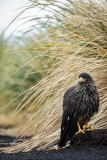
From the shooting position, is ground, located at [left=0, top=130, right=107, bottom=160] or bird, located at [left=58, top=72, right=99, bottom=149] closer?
ground, located at [left=0, top=130, right=107, bottom=160]

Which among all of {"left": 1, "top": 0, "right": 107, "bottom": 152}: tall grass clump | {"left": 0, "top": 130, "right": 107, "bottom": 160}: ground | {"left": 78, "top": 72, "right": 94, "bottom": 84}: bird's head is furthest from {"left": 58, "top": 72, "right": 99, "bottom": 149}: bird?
{"left": 1, "top": 0, "right": 107, "bottom": 152}: tall grass clump

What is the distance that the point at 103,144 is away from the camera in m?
4.96

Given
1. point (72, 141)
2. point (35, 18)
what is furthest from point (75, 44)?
point (72, 141)

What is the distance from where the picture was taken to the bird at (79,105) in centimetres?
481

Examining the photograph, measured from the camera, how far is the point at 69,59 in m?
5.80

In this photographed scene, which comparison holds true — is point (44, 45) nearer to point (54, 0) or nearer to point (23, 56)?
point (54, 0)

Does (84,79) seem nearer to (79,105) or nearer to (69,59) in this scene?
(79,105)

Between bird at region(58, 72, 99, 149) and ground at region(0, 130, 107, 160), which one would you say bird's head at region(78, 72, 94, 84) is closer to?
bird at region(58, 72, 99, 149)

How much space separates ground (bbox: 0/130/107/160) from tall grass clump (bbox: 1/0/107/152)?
0.51 metres

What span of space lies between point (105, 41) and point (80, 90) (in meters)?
1.14

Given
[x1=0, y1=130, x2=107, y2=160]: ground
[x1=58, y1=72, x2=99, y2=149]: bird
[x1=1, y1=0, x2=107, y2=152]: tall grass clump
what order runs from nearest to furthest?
[x1=0, y1=130, x2=107, y2=160]: ground → [x1=58, y1=72, x2=99, y2=149]: bird → [x1=1, y1=0, x2=107, y2=152]: tall grass clump

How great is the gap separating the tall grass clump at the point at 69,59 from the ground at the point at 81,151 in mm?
508

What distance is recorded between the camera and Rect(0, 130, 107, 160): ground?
4574 millimetres

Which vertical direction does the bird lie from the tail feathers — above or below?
above
